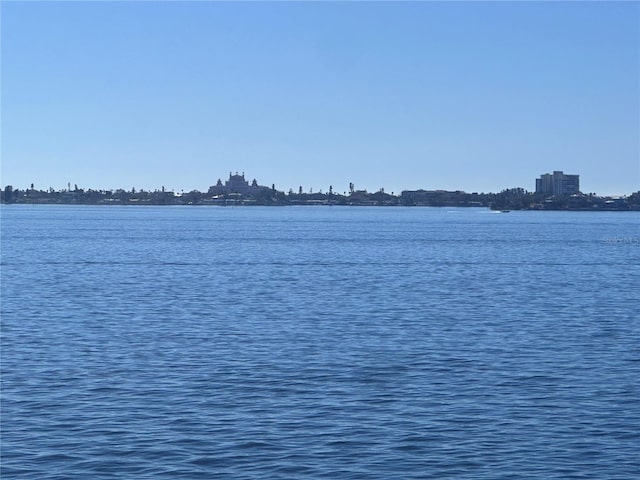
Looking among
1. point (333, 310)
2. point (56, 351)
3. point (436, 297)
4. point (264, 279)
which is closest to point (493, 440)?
point (56, 351)

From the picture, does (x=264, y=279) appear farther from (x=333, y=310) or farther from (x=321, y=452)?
(x=321, y=452)

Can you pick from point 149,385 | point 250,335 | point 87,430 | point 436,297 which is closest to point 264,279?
point 436,297

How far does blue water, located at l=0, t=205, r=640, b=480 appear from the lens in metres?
23.6

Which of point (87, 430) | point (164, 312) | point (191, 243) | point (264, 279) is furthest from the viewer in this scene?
point (191, 243)

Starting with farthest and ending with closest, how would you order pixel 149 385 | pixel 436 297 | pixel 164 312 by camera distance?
pixel 436 297 < pixel 164 312 < pixel 149 385

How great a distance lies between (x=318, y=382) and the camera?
1254 inches

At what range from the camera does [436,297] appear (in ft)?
201

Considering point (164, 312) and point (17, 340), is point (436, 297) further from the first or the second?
point (17, 340)

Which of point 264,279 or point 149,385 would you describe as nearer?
point 149,385

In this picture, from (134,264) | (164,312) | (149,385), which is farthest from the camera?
(134,264)

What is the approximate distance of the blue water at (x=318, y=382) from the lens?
2361 cm

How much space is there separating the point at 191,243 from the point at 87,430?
113499 millimetres

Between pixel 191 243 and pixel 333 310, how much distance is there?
87255 mm

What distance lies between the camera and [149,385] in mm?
31109
